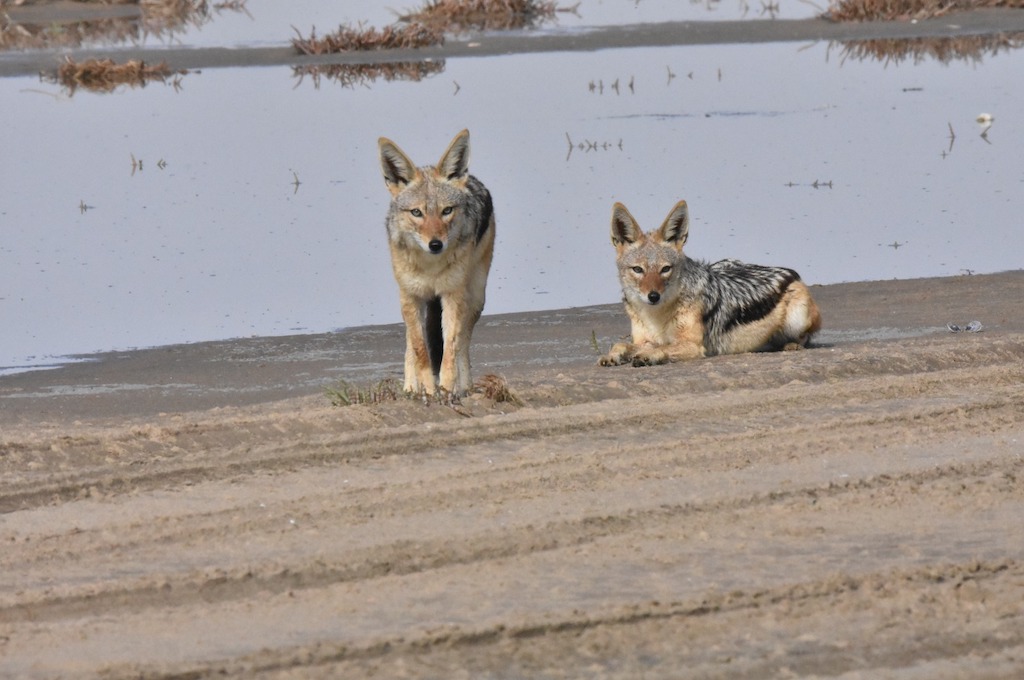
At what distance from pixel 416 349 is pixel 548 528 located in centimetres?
323

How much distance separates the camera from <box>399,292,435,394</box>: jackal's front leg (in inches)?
374

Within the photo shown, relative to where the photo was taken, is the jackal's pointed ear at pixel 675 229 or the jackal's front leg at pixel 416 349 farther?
the jackal's pointed ear at pixel 675 229

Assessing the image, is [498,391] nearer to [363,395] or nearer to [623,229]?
[363,395]

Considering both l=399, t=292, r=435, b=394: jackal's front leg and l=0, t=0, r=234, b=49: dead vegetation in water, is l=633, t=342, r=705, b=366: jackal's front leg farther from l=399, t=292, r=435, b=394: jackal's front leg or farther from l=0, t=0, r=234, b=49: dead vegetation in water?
l=0, t=0, r=234, b=49: dead vegetation in water

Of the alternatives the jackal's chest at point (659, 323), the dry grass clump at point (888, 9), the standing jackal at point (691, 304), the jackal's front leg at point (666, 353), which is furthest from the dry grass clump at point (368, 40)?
the jackal's front leg at point (666, 353)

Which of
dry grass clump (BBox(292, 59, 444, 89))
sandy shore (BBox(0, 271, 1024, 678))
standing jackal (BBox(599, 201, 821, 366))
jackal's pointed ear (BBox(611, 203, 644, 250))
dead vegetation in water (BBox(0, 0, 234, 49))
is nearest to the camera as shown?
sandy shore (BBox(0, 271, 1024, 678))

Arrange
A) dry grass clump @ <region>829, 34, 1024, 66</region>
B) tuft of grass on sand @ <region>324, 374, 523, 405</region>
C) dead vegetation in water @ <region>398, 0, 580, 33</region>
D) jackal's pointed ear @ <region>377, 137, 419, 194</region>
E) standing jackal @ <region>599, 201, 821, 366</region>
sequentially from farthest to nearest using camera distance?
dead vegetation in water @ <region>398, 0, 580, 33</region>
dry grass clump @ <region>829, 34, 1024, 66</region>
standing jackal @ <region>599, 201, 821, 366</region>
jackal's pointed ear @ <region>377, 137, 419, 194</region>
tuft of grass on sand @ <region>324, 374, 523, 405</region>

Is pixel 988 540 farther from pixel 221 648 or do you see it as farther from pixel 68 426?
pixel 68 426

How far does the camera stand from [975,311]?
12.2 m

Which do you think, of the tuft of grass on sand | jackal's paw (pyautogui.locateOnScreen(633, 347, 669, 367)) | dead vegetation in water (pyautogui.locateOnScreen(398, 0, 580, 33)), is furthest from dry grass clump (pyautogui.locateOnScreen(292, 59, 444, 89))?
the tuft of grass on sand

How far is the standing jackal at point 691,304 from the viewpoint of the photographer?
1123 cm

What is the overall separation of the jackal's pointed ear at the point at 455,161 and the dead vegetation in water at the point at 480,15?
75.6 feet

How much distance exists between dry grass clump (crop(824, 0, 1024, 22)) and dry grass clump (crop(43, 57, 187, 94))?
1192 centimetres

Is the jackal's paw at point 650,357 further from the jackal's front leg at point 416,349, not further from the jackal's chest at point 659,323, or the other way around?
the jackal's front leg at point 416,349
